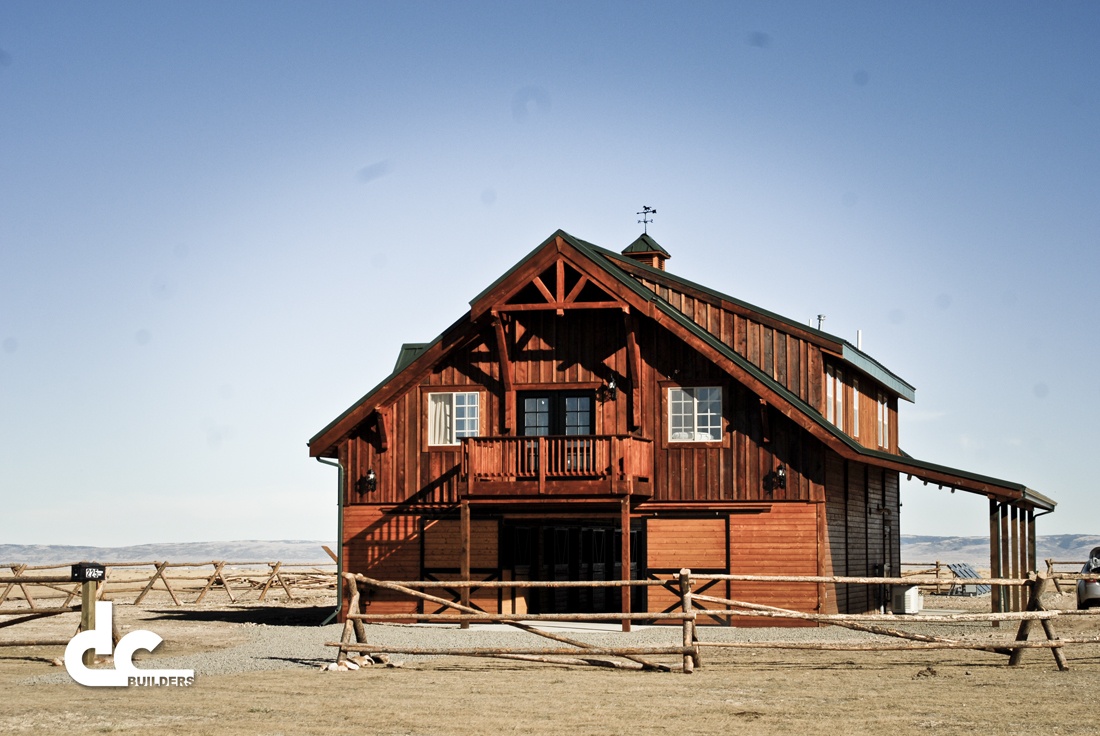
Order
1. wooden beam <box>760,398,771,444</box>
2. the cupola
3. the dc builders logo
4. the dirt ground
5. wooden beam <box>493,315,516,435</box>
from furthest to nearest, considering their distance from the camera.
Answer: the cupola
wooden beam <box>493,315,516,435</box>
wooden beam <box>760,398,771,444</box>
the dc builders logo
the dirt ground

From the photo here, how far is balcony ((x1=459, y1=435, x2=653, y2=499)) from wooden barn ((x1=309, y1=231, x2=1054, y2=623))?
41mm

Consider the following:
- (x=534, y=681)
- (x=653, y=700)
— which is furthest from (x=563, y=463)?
(x=653, y=700)

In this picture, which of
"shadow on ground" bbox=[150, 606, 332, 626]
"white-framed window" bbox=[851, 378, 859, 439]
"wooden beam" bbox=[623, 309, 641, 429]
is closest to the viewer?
"wooden beam" bbox=[623, 309, 641, 429]

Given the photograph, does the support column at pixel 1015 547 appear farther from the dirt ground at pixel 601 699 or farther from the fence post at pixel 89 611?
the fence post at pixel 89 611

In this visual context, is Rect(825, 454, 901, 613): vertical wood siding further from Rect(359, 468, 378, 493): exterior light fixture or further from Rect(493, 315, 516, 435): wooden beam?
Rect(359, 468, 378, 493): exterior light fixture

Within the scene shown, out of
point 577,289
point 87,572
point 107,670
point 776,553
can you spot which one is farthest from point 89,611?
point 776,553

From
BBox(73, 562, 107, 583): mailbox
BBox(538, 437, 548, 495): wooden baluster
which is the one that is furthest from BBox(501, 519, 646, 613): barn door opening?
BBox(73, 562, 107, 583): mailbox

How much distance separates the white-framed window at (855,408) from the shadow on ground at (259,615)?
505 inches

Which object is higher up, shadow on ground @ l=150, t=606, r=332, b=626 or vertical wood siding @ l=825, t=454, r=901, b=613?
vertical wood siding @ l=825, t=454, r=901, b=613

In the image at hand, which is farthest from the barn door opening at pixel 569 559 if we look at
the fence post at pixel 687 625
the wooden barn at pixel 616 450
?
the fence post at pixel 687 625

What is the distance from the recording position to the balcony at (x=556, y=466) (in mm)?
26594

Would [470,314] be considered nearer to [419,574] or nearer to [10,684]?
[419,574]

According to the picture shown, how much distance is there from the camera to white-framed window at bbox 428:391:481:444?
29.7 m

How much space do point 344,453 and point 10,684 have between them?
12705mm
